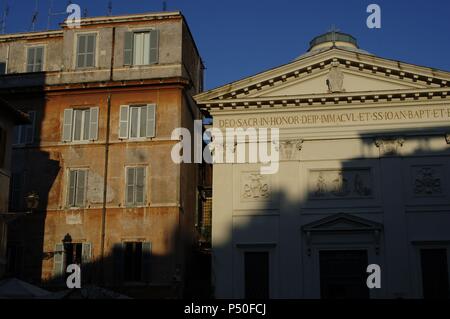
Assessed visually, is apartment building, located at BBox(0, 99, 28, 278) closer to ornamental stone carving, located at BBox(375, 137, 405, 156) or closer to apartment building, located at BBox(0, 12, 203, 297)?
apartment building, located at BBox(0, 12, 203, 297)

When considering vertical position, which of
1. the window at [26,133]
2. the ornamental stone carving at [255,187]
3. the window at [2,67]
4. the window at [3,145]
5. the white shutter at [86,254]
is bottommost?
the white shutter at [86,254]

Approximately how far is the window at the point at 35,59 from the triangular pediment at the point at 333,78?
26.2 ft

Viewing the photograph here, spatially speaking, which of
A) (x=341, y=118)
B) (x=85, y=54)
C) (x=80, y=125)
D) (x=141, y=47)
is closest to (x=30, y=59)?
(x=85, y=54)

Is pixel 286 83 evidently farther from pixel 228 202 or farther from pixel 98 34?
pixel 98 34

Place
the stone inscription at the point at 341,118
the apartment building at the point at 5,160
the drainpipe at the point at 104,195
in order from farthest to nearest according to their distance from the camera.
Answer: the drainpipe at the point at 104,195 < the stone inscription at the point at 341,118 < the apartment building at the point at 5,160

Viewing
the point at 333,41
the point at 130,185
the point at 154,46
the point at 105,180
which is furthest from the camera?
the point at 333,41

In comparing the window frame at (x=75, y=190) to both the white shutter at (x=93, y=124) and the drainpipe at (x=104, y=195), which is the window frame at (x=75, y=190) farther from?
the white shutter at (x=93, y=124)

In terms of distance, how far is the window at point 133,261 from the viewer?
29516mm

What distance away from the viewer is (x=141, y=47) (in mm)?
32438

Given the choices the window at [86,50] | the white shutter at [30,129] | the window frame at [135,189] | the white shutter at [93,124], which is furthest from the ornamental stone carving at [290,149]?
the white shutter at [30,129]

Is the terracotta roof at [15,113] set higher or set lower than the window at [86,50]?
lower

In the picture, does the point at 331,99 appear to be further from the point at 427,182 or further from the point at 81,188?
the point at 81,188

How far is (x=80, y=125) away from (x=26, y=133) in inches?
94.4
